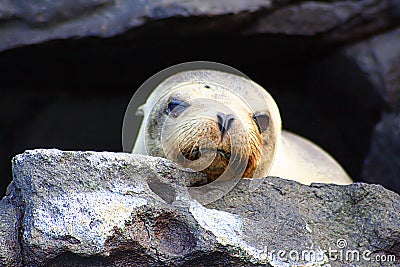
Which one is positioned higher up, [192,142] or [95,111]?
[192,142]

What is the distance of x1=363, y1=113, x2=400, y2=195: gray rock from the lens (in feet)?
15.4

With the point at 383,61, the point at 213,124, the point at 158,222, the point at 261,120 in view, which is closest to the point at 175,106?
the point at 261,120

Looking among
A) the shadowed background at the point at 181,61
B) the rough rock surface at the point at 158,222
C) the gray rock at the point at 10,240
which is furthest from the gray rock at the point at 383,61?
the gray rock at the point at 10,240

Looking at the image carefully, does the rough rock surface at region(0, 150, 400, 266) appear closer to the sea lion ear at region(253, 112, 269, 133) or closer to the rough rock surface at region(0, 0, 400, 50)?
the sea lion ear at region(253, 112, 269, 133)

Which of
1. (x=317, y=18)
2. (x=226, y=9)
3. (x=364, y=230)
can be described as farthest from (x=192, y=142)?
(x=317, y=18)

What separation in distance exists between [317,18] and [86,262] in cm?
299

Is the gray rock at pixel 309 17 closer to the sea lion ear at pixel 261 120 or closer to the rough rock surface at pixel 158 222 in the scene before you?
the sea lion ear at pixel 261 120

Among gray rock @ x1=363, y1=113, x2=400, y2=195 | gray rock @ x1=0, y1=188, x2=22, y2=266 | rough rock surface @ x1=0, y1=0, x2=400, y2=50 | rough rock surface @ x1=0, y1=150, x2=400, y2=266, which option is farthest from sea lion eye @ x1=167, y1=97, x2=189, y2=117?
gray rock @ x1=363, y1=113, x2=400, y2=195

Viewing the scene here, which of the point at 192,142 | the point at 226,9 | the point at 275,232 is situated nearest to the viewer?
the point at 275,232

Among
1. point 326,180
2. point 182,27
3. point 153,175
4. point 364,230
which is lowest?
point 326,180

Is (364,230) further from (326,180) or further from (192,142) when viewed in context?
(326,180)

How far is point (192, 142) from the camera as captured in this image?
2959 millimetres

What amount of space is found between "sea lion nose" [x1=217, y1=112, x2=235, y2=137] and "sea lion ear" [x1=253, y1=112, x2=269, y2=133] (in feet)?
1.59

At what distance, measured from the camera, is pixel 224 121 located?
293 centimetres
